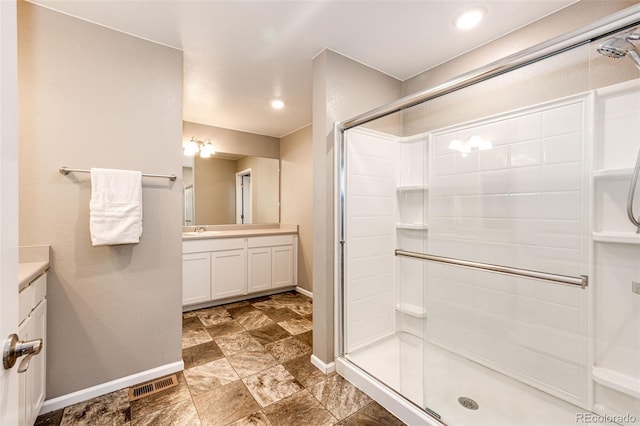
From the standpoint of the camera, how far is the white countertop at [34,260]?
55.7 inches

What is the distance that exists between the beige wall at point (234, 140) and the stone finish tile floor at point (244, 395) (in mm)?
2482

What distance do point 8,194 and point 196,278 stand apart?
2.97 metres

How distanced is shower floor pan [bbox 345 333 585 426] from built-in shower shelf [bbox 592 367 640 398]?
22 cm

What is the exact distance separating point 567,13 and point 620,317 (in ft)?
5.71

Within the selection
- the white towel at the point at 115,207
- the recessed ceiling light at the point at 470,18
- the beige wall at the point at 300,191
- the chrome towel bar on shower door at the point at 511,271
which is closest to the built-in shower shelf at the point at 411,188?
the chrome towel bar on shower door at the point at 511,271

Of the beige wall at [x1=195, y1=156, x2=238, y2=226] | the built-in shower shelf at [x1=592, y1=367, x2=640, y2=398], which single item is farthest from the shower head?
the beige wall at [x1=195, y1=156, x2=238, y2=226]

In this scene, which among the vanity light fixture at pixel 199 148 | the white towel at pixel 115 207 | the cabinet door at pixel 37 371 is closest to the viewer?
the cabinet door at pixel 37 371

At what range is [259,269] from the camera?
3.76 meters

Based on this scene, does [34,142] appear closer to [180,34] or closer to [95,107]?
[95,107]

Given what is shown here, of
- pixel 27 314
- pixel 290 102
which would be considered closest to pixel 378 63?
pixel 290 102

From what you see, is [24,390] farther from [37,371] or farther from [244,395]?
[244,395]

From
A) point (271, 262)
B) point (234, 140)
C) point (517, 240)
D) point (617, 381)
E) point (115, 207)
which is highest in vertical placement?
point (234, 140)

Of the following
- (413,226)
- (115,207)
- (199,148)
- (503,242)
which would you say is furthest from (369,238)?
(199,148)

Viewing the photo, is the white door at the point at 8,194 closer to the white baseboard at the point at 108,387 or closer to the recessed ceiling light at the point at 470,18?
the white baseboard at the point at 108,387
